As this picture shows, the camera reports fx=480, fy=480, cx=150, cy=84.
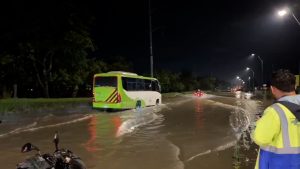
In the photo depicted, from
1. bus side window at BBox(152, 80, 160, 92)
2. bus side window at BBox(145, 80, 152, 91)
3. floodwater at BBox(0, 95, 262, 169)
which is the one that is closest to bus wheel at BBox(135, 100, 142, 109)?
bus side window at BBox(145, 80, 152, 91)

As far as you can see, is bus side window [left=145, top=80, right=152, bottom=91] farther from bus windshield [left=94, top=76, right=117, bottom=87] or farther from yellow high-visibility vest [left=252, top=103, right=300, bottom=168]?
yellow high-visibility vest [left=252, top=103, right=300, bottom=168]

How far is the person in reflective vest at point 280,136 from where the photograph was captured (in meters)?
4.48

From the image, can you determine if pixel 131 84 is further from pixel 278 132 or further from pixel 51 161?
pixel 278 132

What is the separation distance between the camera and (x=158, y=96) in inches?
1720

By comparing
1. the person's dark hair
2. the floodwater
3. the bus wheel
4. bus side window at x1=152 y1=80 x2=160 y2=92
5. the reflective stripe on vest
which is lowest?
the floodwater

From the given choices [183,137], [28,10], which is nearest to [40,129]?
[183,137]

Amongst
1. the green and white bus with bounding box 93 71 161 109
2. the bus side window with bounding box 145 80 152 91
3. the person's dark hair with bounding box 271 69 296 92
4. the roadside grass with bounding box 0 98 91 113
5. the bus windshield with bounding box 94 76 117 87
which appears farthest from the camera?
the bus side window with bounding box 145 80 152 91

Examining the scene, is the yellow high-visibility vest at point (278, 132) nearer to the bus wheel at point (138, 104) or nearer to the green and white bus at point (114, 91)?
the green and white bus at point (114, 91)

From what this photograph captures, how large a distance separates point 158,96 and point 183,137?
1050 inches

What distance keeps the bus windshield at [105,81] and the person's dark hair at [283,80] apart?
1145 inches

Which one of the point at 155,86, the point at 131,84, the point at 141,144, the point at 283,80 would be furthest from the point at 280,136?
the point at 155,86

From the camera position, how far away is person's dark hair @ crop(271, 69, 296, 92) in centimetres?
468

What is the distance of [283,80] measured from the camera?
4.67 metres

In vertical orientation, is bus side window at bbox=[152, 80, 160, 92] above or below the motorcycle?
above
